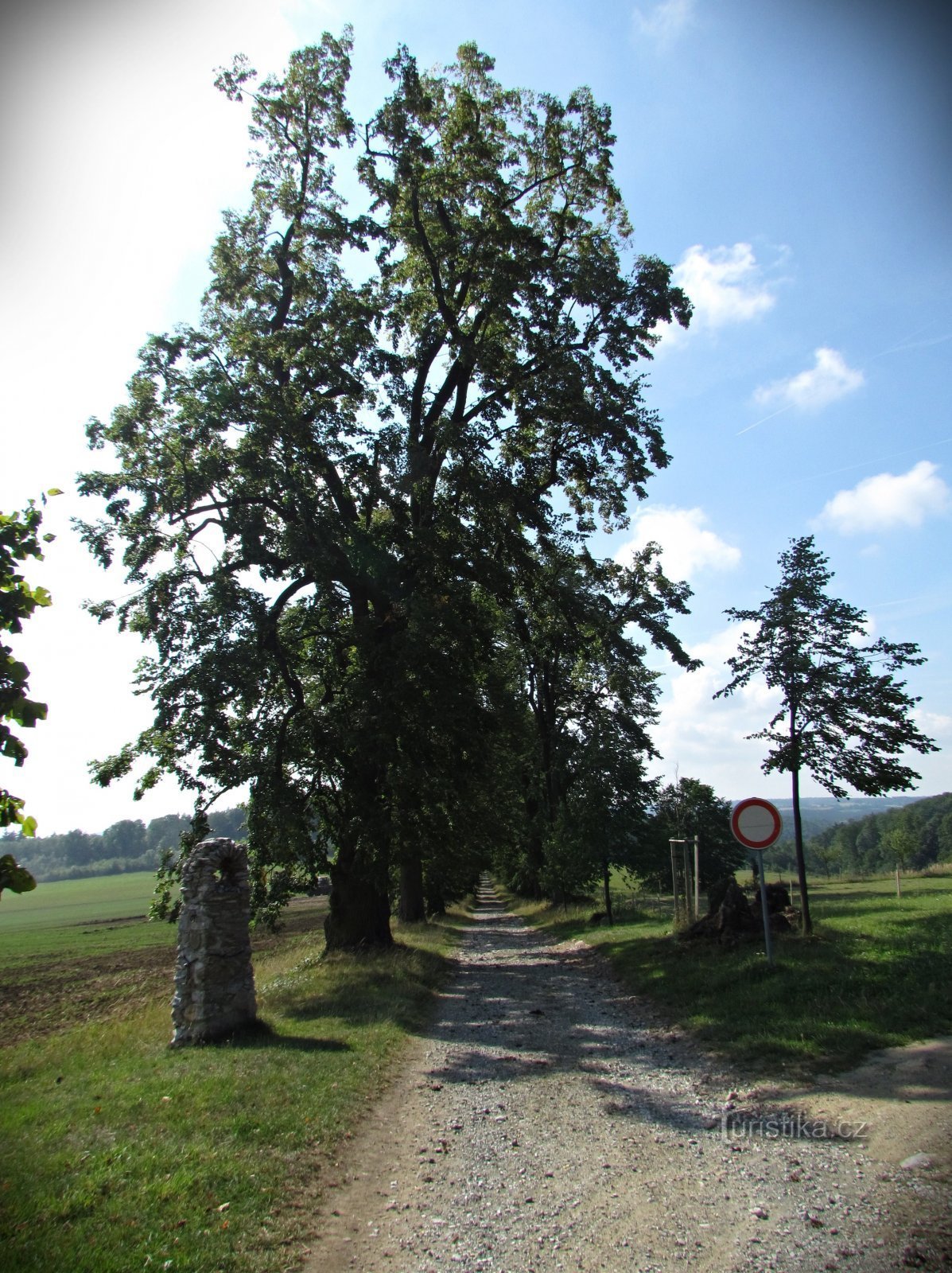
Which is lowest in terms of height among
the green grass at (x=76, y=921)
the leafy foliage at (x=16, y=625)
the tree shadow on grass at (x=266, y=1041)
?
the green grass at (x=76, y=921)

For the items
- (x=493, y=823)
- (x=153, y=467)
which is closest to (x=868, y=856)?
(x=493, y=823)

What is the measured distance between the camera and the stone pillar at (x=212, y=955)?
941cm

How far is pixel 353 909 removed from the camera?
56.1ft

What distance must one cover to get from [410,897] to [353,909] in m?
9.57

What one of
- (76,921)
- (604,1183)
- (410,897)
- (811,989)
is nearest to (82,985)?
(410,897)

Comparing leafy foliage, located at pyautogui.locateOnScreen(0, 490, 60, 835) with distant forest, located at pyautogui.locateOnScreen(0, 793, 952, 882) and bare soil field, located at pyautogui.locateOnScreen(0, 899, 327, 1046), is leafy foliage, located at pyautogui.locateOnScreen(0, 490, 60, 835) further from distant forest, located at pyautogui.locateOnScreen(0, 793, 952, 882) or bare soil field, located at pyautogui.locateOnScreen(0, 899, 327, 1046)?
distant forest, located at pyautogui.locateOnScreen(0, 793, 952, 882)

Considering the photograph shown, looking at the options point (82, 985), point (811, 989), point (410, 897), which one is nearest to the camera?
point (811, 989)

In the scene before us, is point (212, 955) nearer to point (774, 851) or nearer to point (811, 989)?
point (811, 989)

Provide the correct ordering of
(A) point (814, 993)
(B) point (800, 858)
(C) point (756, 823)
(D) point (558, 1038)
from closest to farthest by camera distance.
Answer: (A) point (814, 993)
(D) point (558, 1038)
(C) point (756, 823)
(B) point (800, 858)

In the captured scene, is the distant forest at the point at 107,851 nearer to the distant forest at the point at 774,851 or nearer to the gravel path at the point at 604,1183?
the distant forest at the point at 774,851

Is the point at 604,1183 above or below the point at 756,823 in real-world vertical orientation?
below

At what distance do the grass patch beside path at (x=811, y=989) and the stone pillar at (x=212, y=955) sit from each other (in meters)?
5.57

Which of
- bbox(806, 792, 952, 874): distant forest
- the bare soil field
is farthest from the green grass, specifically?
bbox(806, 792, 952, 874): distant forest

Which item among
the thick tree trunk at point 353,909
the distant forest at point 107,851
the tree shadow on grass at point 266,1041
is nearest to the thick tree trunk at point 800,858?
the tree shadow on grass at point 266,1041
